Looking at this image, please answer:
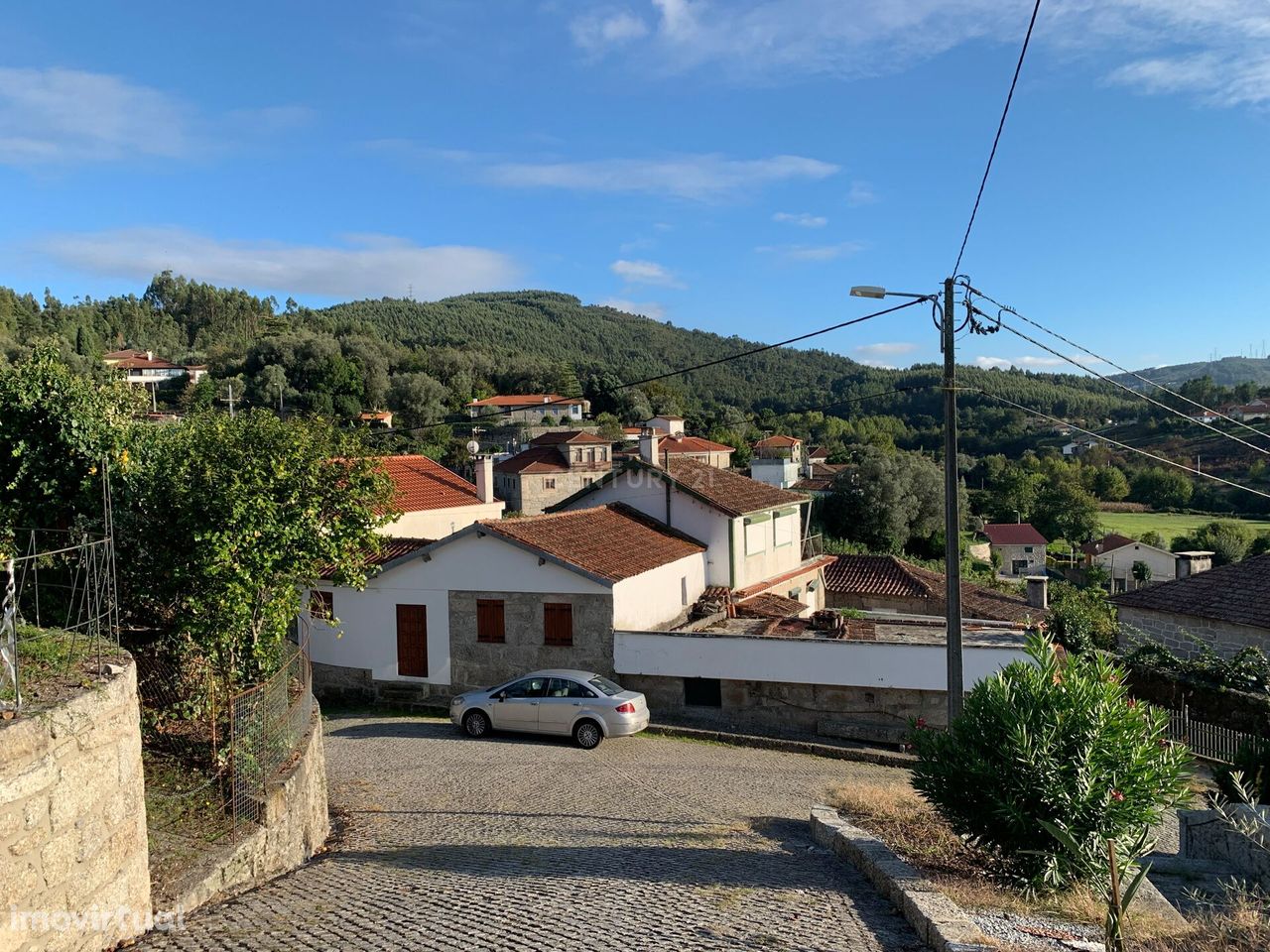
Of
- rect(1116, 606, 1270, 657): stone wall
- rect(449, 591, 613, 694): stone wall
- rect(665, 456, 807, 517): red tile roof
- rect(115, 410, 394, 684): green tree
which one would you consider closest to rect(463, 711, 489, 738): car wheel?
rect(449, 591, 613, 694): stone wall

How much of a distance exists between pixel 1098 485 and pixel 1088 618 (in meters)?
83.6

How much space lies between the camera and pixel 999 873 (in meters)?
7.42

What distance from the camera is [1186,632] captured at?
18.3m

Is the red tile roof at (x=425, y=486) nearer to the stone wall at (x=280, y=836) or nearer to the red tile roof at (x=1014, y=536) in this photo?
the stone wall at (x=280, y=836)

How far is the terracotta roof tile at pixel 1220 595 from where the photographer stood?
686 inches

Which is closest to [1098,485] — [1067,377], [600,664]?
[1067,377]

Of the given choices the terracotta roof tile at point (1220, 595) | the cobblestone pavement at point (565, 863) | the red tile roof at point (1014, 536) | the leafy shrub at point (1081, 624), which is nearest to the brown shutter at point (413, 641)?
the cobblestone pavement at point (565, 863)

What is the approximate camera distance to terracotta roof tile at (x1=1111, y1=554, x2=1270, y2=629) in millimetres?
17422

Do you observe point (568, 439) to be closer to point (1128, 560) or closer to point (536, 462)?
point (536, 462)

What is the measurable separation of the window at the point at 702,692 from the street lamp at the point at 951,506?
7801 mm

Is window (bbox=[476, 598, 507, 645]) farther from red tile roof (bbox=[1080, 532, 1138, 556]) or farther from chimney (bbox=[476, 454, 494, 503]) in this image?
red tile roof (bbox=[1080, 532, 1138, 556])

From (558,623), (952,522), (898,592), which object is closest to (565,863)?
(952,522)

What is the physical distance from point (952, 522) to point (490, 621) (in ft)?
36.7

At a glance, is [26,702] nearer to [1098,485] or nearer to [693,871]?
[693,871]
